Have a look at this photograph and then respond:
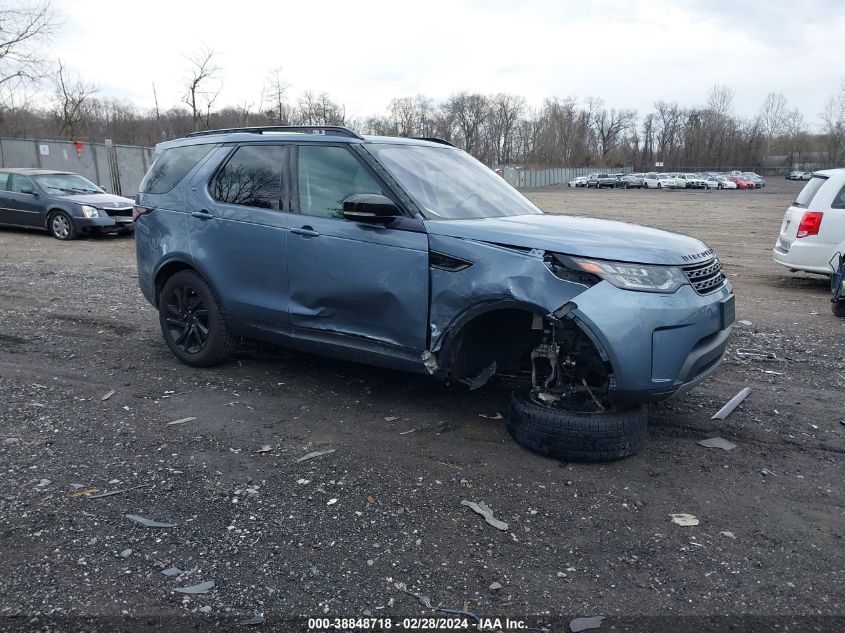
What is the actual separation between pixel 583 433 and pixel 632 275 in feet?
3.11

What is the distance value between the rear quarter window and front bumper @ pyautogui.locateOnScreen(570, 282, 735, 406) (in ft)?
22.3

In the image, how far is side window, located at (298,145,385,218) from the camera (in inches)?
183

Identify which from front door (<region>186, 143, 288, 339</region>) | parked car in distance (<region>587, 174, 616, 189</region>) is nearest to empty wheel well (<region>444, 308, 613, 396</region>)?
front door (<region>186, 143, 288, 339</region>)

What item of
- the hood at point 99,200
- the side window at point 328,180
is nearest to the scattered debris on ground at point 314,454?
the side window at point 328,180

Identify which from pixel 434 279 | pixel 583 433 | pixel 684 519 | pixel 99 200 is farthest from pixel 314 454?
pixel 99 200

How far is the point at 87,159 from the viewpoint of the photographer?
26406 mm

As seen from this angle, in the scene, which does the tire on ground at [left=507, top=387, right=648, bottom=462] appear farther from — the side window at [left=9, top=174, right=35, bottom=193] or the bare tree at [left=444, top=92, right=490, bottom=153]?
the bare tree at [left=444, top=92, right=490, bottom=153]

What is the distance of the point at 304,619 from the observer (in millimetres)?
2703

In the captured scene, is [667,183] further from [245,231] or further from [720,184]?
[245,231]

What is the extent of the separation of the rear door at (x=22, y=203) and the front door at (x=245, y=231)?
38.4ft

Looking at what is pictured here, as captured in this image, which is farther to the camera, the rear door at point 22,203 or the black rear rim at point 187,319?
the rear door at point 22,203

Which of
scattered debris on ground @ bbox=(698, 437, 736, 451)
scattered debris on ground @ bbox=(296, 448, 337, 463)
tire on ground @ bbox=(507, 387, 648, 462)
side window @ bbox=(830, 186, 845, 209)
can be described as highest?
side window @ bbox=(830, 186, 845, 209)

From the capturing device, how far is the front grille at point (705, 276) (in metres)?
3.92

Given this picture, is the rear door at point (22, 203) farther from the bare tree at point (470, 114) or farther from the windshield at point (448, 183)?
the bare tree at point (470, 114)
